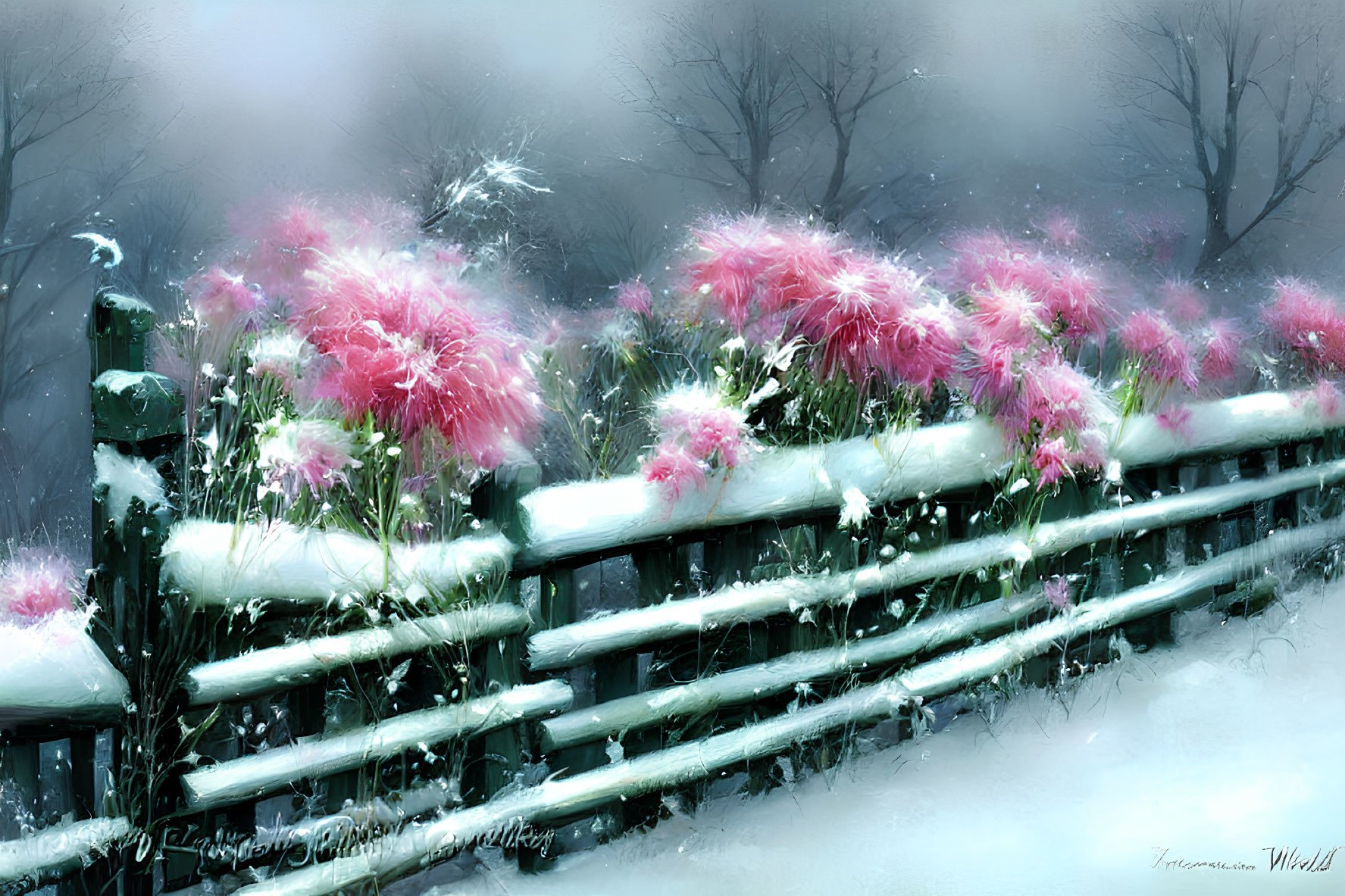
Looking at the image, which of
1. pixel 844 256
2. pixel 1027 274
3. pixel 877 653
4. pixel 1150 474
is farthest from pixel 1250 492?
pixel 844 256

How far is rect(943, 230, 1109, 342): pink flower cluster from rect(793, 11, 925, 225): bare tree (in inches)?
12.7

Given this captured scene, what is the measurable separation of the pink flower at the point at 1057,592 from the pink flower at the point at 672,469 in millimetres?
1089

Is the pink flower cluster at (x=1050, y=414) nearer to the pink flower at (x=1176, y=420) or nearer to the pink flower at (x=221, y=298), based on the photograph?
the pink flower at (x=1176, y=420)

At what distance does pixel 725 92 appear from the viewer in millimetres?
1865

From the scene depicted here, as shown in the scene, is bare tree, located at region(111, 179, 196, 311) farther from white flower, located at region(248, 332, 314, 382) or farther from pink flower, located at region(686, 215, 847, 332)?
pink flower, located at region(686, 215, 847, 332)

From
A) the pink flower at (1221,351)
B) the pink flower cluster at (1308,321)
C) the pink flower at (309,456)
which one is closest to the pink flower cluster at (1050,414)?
the pink flower at (1221,351)

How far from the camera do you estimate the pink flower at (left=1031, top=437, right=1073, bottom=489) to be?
7.34ft

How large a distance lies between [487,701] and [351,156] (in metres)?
0.99

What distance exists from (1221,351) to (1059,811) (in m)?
1.28

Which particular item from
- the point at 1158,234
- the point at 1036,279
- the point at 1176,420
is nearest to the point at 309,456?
the point at 1036,279

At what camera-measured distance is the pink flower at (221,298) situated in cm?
152

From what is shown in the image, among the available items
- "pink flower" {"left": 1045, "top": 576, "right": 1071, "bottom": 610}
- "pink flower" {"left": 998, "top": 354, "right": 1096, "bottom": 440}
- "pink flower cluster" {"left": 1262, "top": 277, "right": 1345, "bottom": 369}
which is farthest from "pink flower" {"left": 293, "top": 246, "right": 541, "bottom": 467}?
"pink flower cluster" {"left": 1262, "top": 277, "right": 1345, "bottom": 369}

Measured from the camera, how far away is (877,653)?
2068 millimetres

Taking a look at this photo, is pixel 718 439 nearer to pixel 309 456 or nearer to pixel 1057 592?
pixel 309 456
